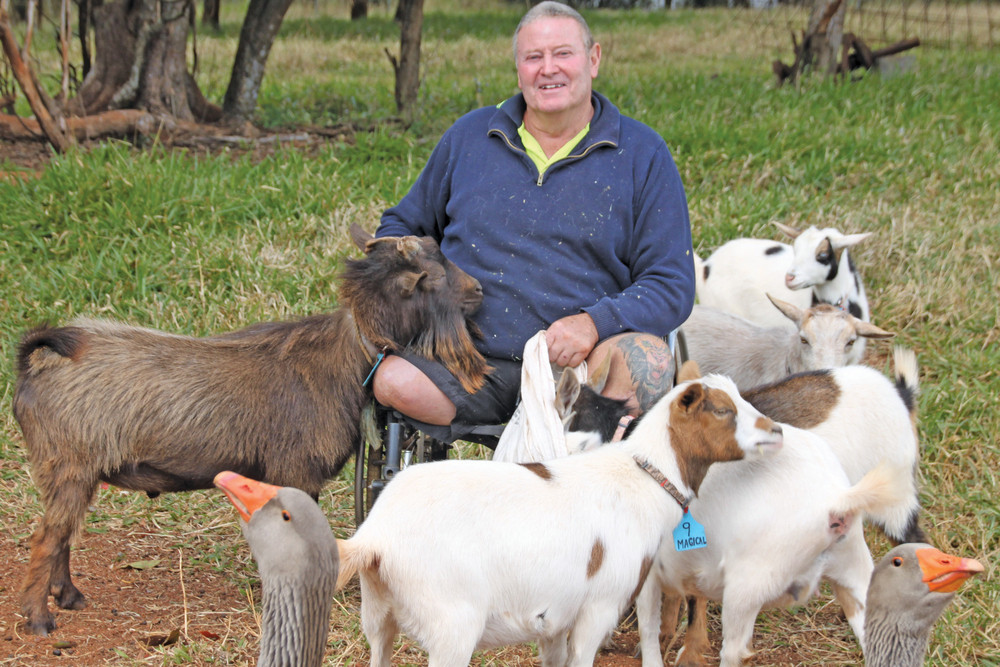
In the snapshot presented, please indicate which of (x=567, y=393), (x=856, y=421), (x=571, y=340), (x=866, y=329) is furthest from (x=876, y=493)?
(x=866, y=329)

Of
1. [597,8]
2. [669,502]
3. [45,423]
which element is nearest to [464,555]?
[669,502]

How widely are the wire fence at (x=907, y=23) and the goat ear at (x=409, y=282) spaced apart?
7.01 metres

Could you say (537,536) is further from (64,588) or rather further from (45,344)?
(64,588)

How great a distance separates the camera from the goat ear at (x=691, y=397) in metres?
2.94

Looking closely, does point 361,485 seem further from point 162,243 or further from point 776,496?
point 162,243

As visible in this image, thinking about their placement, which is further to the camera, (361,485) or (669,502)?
(361,485)

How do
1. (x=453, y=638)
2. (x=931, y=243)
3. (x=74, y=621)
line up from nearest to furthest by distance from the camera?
(x=453, y=638) < (x=74, y=621) < (x=931, y=243)

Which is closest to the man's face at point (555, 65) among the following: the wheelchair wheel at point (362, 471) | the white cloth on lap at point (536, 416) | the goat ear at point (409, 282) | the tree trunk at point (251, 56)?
the goat ear at point (409, 282)

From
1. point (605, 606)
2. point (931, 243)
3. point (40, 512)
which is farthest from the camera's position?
point (931, 243)

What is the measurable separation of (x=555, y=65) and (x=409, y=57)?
4.92m

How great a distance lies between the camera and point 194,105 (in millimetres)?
8109

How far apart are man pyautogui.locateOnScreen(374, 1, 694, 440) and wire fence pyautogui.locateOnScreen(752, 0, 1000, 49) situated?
6.20m

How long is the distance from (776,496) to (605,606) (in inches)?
27.8

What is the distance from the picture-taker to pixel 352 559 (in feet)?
8.45
